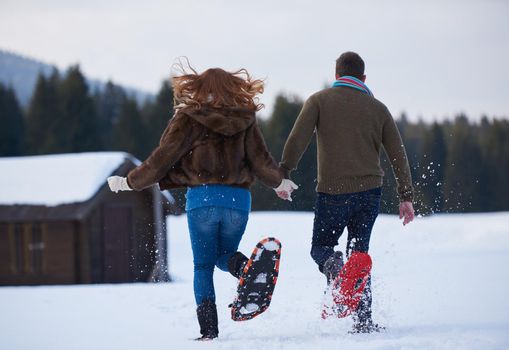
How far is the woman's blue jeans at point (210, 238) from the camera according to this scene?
4961 millimetres

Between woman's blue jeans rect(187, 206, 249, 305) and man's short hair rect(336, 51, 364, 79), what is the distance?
1.35 metres

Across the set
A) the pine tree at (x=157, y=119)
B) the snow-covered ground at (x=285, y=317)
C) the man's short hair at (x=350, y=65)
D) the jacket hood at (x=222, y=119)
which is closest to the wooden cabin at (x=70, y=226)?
the snow-covered ground at (x=285, y=317)

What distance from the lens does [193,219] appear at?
4.98m

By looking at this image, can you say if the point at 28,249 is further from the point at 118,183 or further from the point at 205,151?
the point at 205,151

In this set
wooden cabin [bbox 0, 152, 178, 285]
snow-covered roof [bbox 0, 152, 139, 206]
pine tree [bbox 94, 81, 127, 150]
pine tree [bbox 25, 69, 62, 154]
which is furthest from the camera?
pine tree [bbox 94, 81, 127, 150]

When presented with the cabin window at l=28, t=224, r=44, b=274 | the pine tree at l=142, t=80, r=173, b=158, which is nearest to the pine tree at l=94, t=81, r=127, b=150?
the pine tree at l=142, t=80, r=173, b=158

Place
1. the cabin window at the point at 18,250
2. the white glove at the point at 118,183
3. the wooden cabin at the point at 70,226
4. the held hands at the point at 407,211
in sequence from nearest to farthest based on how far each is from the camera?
1. the white glove at the point at 118,183
2. the held hands at the point at 407,211
3. the wooden cabin at the point at 70,226
4. the cabin window at the point at 18,250

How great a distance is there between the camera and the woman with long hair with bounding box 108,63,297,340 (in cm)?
494

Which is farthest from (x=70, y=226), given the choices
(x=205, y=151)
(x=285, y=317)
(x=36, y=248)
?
(x=205, y=151)

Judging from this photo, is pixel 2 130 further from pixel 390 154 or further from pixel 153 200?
pixel 390 154

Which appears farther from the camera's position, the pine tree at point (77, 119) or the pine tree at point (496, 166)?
the pine tree at point (77, 119)

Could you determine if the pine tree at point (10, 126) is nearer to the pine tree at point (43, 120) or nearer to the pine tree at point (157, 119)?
the pine tree at point (43, 120)

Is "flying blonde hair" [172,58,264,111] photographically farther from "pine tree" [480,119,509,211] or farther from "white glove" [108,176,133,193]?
"pine tree" [480,119,509,211]

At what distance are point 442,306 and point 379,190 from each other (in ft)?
5.13
